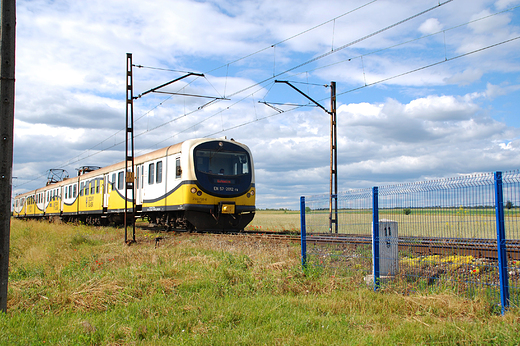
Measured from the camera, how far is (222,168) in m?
16.0

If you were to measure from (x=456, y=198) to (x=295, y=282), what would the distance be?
2803mm

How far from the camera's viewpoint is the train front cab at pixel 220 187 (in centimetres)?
1510

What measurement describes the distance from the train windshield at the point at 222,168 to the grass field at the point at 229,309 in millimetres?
6868

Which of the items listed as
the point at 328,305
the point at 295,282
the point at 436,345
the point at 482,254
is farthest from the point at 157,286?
the point at 482,254

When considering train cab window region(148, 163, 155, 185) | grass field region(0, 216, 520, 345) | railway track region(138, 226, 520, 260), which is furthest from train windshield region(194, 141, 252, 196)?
railway track region(138, 226, 520, 260)

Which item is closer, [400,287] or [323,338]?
[323,338]

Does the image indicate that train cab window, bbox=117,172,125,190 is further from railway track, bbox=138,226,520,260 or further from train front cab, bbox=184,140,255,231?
railway track, bbox=138,226,520,260

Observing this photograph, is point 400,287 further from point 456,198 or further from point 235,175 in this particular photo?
point 235,175

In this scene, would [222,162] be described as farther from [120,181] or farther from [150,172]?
[120,181]

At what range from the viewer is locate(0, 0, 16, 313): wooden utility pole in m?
5.93

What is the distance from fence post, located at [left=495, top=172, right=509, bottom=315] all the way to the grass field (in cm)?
20

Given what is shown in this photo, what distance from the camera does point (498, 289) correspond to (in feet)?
18.2

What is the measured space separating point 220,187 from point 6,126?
9.97 meters

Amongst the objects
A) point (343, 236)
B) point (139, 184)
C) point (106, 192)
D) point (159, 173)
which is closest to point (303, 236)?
point (343, 236)
